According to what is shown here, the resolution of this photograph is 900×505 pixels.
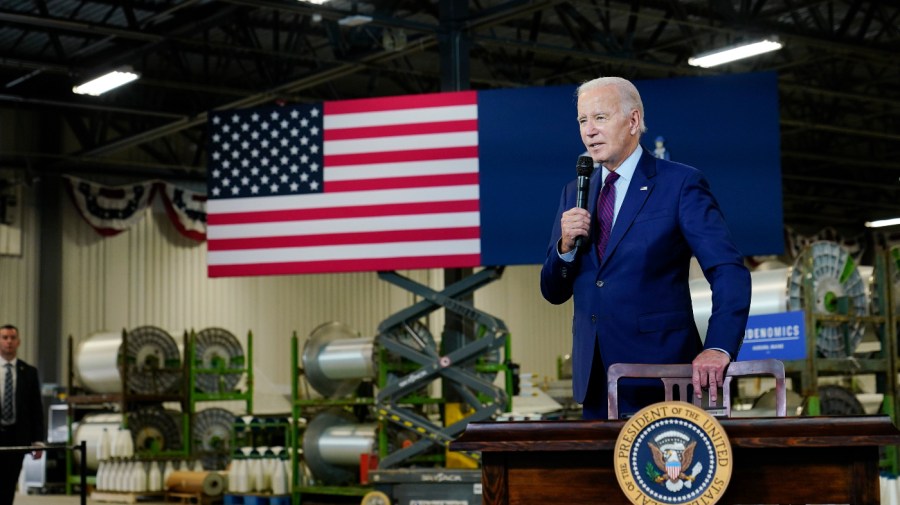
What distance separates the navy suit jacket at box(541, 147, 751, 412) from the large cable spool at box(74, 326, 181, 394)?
14.4 metres

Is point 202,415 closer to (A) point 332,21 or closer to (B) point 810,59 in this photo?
(A) point 332,21

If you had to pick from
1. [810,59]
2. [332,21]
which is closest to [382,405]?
[332,21]

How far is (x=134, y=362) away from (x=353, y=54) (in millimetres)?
5436

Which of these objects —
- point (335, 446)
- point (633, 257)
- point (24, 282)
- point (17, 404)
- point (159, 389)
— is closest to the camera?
point (633, 257)

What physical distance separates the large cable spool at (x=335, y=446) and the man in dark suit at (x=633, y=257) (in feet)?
34.4

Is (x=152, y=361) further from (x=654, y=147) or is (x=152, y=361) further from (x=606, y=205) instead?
(x=606, y=205)

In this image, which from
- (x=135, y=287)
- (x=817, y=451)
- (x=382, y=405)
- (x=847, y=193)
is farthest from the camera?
(x=847, y=193)

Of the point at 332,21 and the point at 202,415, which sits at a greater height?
the point at 332,21

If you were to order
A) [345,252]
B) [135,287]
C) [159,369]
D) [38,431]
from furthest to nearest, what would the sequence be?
[135,287]
[159,369]
[345,252]
[38,431]

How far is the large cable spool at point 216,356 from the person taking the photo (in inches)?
695

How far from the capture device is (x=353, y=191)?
11328 millimetres

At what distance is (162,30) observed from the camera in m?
17.4

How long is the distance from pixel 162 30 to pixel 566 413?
7.75m

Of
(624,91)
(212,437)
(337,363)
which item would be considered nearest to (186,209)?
(212,437)
